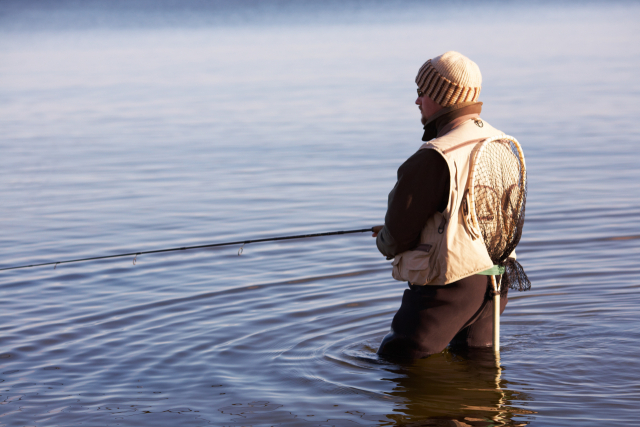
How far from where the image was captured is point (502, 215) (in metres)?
4.27

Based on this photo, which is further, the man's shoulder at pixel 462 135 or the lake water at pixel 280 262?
the lake water at pixel 280 262

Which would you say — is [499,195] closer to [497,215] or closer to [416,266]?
[497,215]

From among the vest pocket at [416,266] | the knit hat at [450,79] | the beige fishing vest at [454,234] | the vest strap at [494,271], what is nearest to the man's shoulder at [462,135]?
the beige fishing vest at [454,234]

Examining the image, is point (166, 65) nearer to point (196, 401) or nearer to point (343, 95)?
point (343, 95)

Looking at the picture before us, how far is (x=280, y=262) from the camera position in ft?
25.0

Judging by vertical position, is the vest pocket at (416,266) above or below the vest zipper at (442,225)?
below

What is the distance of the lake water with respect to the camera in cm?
458

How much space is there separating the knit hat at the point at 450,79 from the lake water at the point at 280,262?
4.86ft

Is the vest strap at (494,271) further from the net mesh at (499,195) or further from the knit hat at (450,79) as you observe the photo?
the knit hat at (450,79)

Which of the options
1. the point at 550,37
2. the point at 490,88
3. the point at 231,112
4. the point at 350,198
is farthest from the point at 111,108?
the point at 550,37

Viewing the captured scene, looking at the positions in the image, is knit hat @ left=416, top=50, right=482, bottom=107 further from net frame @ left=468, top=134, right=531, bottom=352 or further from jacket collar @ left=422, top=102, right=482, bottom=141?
net frame @ left=468, top=134, right=531, bottom=352

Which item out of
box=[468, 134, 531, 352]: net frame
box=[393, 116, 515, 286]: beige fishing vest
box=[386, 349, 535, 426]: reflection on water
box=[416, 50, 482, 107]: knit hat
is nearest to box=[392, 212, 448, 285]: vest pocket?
box=[393, 116, 515, 286]: beige fishing vest

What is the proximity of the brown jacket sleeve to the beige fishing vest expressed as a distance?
39mm

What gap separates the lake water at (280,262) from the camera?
458 centimetres
